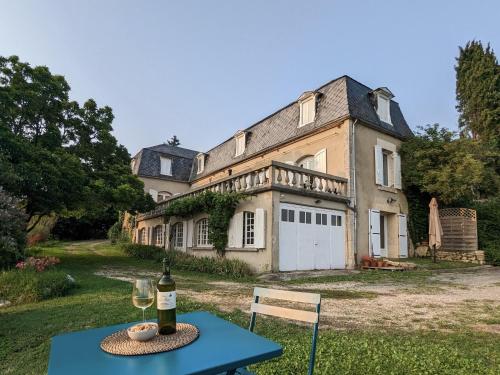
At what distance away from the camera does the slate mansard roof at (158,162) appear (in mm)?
22953

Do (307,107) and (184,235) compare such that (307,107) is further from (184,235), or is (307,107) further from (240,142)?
(184,235)

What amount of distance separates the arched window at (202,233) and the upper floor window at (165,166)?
10.9 metres

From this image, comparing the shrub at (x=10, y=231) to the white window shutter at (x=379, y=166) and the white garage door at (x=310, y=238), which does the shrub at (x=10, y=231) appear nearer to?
the white garage door at (x=310, y=238)

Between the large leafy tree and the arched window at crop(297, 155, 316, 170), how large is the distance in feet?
23.9

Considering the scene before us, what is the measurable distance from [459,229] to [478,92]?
1695 cm

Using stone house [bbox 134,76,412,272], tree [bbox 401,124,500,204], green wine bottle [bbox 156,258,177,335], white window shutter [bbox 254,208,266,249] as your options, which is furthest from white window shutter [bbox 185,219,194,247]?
green wine bottle [bbox 156,258,177,335]

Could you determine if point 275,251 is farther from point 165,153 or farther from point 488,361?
point 165,153

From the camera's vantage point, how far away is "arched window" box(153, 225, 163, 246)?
18.4 metres

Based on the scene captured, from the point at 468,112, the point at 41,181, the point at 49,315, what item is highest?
the point at 468,112

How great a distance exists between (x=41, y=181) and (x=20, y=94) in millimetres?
4029

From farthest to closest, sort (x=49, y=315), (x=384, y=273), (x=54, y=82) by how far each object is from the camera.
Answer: (x=54, y=82) < (x=384, y=273) < (x=49, y=315)

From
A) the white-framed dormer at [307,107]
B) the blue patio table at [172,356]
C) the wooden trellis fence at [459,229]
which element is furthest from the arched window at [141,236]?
the blue patio table at [172,356]

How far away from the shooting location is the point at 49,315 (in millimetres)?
4941

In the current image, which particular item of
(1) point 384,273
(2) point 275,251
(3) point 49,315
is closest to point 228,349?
(3) point 49,315
